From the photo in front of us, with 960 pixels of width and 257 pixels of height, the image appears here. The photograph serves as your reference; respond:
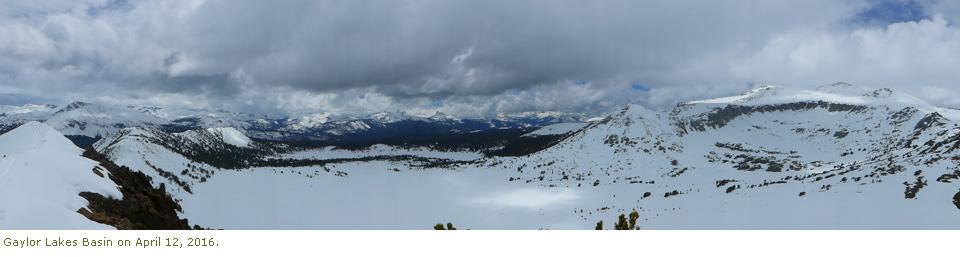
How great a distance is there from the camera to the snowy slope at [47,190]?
42.0ft

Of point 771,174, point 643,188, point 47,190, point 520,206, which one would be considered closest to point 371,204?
point 520,206

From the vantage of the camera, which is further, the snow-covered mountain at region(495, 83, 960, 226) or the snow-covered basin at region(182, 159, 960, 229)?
the snow-covered mountain at region(495, 83, 960, 226)

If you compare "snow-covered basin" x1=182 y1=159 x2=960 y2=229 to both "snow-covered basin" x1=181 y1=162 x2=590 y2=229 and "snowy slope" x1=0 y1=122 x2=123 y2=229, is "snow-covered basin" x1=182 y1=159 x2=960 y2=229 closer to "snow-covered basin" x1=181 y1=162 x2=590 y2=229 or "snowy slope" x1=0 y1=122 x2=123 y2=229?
"snow-covered basin" x1=181 y1=162 x2=590 y2=229

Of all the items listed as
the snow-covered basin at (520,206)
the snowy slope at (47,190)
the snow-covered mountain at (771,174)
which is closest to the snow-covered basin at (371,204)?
the snow-covered basin at (520,206)

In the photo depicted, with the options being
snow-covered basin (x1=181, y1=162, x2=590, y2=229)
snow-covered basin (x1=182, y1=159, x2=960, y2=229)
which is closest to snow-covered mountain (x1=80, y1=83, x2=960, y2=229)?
snow-covered basin (x1=182, y1=159, x2=960, y2=229)

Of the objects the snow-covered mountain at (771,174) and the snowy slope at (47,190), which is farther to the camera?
the snow-covered mountain at (771,174)

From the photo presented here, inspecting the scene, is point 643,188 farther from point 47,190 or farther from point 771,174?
point 47,190

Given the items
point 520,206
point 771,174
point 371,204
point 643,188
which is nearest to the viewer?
point 520,206

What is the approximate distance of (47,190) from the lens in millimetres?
16391

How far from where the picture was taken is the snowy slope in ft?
42.0

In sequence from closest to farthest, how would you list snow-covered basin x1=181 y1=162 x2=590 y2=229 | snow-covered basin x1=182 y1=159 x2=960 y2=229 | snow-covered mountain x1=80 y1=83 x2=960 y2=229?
snow-covered basin x1=182 y1=159 x2=960 y2=229
snow-covered mountain x1=80 y1=83 x2=960 y2=229
snow-covered basin x1=181 y1=162 x2=590 y2=229

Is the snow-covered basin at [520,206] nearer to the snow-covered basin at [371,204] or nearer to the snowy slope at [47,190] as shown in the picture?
the snow-covered basin at [371,204]

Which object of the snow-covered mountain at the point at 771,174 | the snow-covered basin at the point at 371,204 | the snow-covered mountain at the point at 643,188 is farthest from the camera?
the snow-covered basin at the point at 371,204
